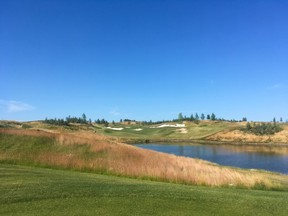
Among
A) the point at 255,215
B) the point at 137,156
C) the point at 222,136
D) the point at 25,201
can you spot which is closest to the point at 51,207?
the point at 25,201

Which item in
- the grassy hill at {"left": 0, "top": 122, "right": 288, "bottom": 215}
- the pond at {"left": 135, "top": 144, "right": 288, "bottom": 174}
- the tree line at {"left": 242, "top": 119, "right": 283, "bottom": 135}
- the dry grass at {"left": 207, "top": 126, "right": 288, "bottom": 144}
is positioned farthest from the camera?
the tree line at {"left": 242, "top": 119, "right": 283, "bottom": 135}

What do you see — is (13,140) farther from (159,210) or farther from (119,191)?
(159,210)

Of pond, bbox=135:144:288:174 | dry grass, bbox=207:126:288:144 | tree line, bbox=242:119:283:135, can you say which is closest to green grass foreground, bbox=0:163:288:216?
pond, bbox=135:144:288:174

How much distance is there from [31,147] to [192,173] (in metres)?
9.90

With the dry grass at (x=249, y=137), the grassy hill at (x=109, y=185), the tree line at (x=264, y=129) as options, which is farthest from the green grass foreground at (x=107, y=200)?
the tree line at (x=264, y=129)

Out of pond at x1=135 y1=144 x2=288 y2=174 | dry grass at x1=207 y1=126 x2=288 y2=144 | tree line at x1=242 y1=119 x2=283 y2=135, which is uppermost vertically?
tree line at x1=242 y1=119 x2=283 y2=135

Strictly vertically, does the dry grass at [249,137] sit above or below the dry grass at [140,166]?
above

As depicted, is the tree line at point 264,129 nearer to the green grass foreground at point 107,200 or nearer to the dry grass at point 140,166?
the dry grass at point 140,166

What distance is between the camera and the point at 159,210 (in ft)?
34.5

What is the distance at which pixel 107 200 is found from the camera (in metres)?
11.1

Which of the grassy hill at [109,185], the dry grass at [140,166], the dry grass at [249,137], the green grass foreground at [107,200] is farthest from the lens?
the dry grass at [249,137]

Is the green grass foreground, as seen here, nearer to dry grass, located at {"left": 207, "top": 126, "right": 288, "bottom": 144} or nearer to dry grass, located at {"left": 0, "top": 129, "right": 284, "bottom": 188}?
dry grass, located at {"left": 0, "top": 129, "right": 284, "bottom": 188}

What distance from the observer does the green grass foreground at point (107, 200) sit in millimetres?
9961

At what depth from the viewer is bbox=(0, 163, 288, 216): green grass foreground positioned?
996 centimetres
